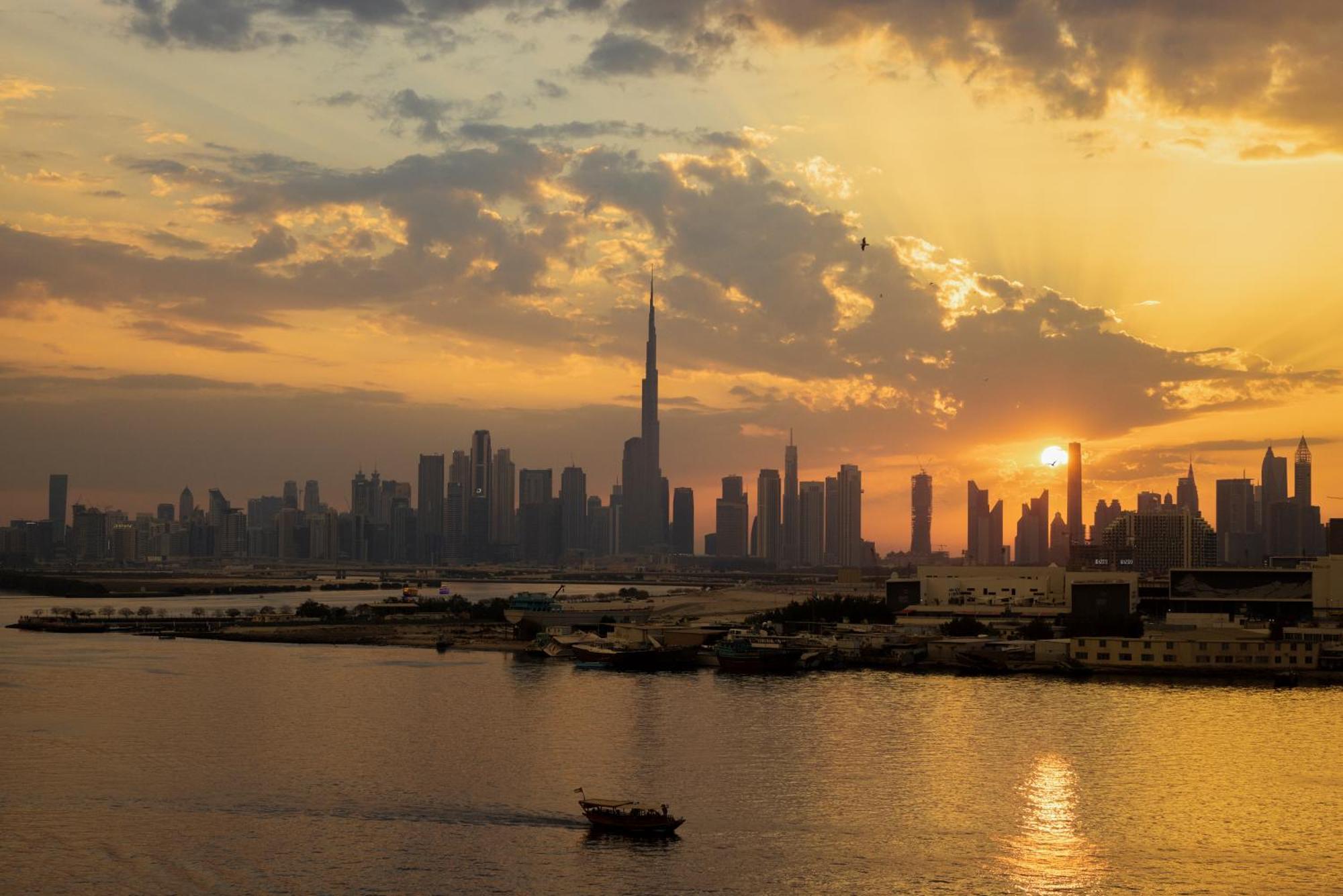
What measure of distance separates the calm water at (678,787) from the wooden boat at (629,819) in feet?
1.50

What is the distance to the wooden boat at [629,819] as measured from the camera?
3009 centimetres

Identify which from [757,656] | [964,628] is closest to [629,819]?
[757,656]

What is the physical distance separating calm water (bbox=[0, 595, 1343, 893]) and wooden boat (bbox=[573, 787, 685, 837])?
46 cm

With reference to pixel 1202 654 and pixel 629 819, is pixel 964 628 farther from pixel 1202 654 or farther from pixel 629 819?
pixel 629 819

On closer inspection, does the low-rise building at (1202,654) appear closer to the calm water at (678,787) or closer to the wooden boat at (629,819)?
the calm water at (678,787)

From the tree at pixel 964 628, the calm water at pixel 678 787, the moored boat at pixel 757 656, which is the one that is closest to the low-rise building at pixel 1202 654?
the calm water at pixel 678 787

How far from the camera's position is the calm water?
27391mm

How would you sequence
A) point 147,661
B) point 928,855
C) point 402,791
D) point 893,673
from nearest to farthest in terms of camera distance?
point 928,855
point 402,791
point 893,673
point 147,661

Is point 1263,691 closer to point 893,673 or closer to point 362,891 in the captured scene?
point 893,673

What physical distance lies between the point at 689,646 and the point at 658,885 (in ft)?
153

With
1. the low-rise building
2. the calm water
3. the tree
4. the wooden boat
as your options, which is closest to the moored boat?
the calm water

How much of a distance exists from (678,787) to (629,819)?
15.4 feet

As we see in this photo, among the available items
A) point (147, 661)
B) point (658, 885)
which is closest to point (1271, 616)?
point (147, 661)

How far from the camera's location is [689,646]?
73312 mm
